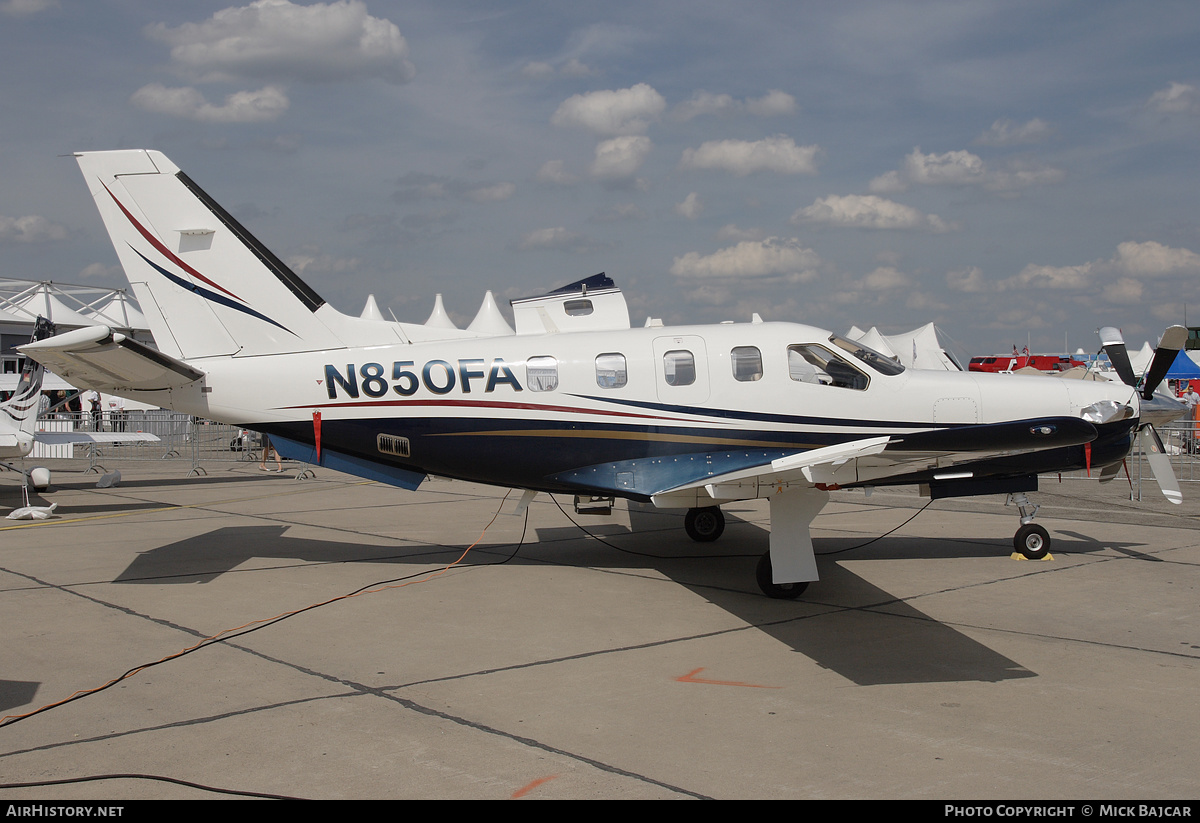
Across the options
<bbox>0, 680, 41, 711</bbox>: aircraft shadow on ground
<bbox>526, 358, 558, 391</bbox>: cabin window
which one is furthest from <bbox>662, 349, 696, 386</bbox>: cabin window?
<bbox>0, 680, 41, 711</bbox>: aircraft shadow on ground

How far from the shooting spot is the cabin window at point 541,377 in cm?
955

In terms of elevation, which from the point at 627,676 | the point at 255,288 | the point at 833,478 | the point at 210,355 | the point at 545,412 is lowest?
the point at 627,676

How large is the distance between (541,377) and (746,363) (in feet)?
7.65

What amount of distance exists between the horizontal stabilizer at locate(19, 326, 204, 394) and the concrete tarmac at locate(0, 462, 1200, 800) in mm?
2252

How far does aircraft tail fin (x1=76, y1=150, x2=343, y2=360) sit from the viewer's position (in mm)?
9836

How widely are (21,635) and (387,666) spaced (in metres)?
3.47

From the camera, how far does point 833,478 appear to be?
752 cm

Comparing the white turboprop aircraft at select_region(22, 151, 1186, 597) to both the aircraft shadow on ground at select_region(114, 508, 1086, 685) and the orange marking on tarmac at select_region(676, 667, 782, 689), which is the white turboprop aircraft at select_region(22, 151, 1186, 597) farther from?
the orange marking on tarmac at select_region(676, 667, 782, 689)

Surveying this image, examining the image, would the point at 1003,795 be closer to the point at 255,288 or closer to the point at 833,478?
the point at 833,478

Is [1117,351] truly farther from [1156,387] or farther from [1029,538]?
[1029,538]

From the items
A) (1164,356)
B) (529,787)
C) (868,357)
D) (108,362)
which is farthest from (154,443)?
(1164,356)

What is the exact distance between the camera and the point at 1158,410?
1027 cm

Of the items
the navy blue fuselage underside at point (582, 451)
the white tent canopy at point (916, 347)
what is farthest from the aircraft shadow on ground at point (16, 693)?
the white tent canopy at point (916, 347)
